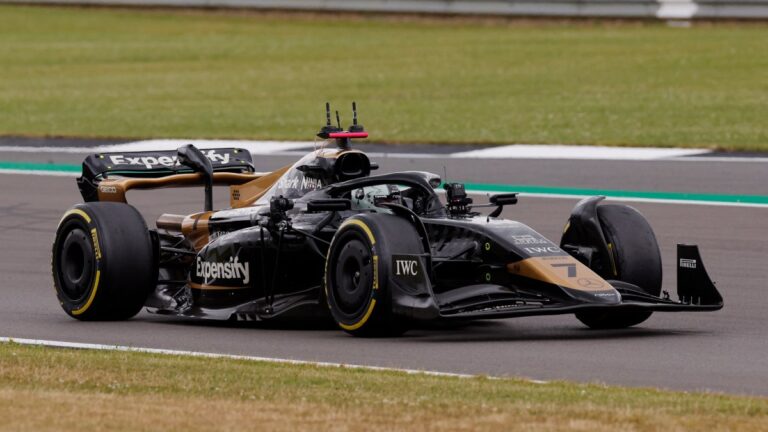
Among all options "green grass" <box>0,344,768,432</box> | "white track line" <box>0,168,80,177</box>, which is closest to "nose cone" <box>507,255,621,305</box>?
"green grass" <box>0,344,768,432</box>

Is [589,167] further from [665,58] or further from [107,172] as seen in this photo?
[665,58]

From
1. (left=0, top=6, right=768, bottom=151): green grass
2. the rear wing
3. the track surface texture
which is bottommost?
the track surface texture

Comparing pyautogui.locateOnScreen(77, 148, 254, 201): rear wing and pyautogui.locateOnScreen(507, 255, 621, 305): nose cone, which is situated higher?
pyautogui.locateOnScreen(77, 148, 254, 201): rear wing

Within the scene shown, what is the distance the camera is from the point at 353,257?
37.7 feet

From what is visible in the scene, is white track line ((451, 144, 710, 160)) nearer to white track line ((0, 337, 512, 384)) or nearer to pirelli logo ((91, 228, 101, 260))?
pirelli logo ((91, 228, 101, 260))

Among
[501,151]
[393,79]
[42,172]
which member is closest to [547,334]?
[42,172]

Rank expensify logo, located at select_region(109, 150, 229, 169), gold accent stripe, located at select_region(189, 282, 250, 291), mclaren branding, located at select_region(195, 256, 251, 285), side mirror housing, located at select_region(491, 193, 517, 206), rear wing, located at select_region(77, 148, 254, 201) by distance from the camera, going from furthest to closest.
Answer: expensify logo, located at select_region(109, 150, 229, 169)
rear wing, located at select_region(77, 148, 254, 201)
gold accent stripe, located at select_region(189, 282, 250, 291)
mclaren branding, located at select_region(195, 256, 251, 285)
side mirror housing, located at select_region(491, 193, 517, 206)

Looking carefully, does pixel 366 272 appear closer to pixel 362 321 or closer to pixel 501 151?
pixel 362 321

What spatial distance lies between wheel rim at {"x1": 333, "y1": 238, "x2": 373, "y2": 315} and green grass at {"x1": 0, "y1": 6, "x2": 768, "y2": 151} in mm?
14241

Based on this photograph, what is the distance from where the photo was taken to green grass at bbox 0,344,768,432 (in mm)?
7988

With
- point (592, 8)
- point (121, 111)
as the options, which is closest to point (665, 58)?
point (592, 8)

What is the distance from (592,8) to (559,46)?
540cm

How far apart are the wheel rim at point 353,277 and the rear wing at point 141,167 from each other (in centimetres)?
280

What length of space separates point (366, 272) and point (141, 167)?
3.65m
